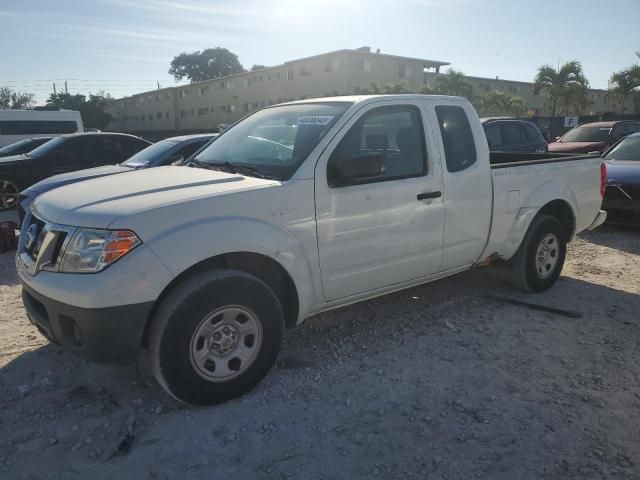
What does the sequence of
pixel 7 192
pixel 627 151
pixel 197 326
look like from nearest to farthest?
1. pixel 197 326
2. pixel 627 151
3. pixel 7 192

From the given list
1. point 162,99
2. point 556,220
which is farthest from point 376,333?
point 162,99

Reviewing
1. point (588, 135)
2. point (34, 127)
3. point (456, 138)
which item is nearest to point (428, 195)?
point (456, 138)

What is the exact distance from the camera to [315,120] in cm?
357

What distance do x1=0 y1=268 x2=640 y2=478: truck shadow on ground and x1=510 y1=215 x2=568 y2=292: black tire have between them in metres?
0.66

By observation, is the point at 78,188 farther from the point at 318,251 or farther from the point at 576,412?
the point at 576,412

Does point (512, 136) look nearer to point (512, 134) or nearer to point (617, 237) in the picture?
point (512, 134)

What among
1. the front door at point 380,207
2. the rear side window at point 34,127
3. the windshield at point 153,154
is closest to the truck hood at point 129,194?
the front door at point 380,207

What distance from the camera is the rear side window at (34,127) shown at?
56.9 ft

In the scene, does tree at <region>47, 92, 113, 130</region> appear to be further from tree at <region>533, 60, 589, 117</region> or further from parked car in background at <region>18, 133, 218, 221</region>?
parked car in background at <region>18, 133, 218, 221</region>

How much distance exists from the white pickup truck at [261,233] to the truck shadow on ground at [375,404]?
1.04 ft

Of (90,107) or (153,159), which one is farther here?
(90,107)

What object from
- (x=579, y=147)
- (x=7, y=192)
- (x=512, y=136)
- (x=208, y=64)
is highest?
(x=208, y=64)

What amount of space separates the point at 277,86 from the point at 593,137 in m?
33.3

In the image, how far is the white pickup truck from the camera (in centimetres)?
264
